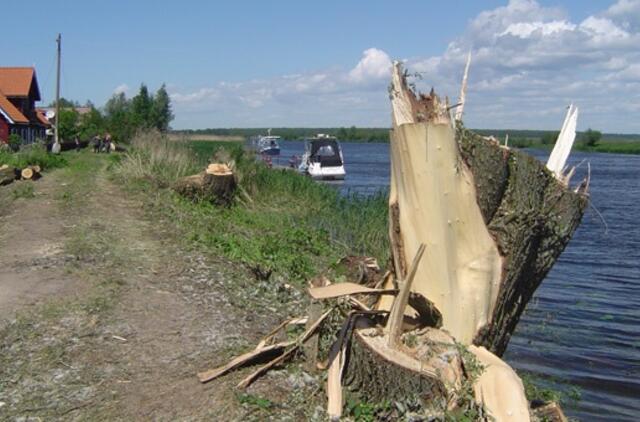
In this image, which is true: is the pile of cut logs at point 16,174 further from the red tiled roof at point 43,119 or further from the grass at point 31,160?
the red tiled roof at point 43,119

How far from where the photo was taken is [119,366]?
244 inches

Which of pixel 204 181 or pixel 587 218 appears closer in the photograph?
pixel 204 181

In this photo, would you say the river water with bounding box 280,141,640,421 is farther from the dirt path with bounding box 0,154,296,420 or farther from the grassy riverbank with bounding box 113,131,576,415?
the dirt path with bounding box 0,154,296,420

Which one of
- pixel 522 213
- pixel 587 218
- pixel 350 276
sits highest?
pixel 522 213

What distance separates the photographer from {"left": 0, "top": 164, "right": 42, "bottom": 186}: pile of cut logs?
2217cm

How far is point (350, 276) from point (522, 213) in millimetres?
2085

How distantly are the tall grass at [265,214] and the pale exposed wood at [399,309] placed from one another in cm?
392

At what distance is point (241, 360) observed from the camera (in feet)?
19.9

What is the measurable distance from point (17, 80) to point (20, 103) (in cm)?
160

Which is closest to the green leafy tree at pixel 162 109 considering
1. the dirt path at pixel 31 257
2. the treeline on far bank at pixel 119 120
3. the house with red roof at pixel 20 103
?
the treeline on far bank at pixel 119 120

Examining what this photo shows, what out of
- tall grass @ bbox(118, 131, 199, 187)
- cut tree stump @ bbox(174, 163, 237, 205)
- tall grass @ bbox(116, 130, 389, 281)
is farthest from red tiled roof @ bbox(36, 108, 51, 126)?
cut tree stump @ bbox(174, 163, 237, 205)

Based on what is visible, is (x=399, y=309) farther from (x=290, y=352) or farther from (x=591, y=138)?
(x=591, y=138)

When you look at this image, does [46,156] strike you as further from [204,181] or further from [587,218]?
[587,218]

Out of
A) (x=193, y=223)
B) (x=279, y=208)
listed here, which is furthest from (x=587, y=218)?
(x=193, y=223)
